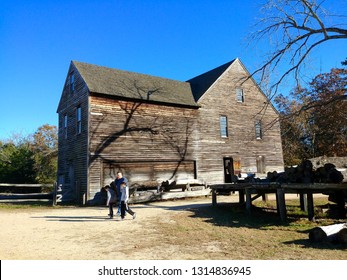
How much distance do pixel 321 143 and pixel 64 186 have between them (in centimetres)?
3181

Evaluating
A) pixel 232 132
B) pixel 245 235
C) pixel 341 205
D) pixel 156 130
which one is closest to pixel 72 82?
pixel 156 130

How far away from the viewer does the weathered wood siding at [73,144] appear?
18609mm

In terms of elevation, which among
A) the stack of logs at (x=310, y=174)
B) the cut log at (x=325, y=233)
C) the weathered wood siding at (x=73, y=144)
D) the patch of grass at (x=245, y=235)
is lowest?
the patch of grass at (x=245, y=235)

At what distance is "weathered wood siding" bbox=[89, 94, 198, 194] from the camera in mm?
18406

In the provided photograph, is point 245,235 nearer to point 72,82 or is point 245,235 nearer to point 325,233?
point 325,233

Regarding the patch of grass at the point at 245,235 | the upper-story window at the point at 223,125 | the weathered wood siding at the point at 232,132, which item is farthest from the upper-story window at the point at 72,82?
the patch of grass at the point at 245,235

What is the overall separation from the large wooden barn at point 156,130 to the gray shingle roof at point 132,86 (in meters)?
0.08

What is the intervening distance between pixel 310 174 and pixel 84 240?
26.4ft

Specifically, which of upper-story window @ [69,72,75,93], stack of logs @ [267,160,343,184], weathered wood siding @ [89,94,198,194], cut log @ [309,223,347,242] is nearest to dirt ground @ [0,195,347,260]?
cut log @ [309,223,347,242]

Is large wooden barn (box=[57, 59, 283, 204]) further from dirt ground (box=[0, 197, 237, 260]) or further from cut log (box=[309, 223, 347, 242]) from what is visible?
cut log (box=[309, 223, 347, 242])

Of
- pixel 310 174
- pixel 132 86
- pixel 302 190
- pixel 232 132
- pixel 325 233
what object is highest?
pixel 132 86

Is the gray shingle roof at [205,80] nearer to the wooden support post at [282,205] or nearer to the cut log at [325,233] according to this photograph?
the wooden support post at [282,205]

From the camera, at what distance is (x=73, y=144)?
67.4 feet
